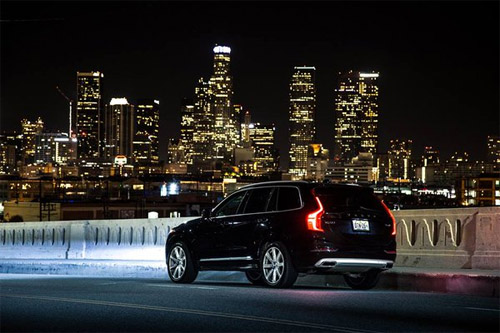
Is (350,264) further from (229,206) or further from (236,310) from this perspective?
(236,310)

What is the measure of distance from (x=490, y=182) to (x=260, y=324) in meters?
155

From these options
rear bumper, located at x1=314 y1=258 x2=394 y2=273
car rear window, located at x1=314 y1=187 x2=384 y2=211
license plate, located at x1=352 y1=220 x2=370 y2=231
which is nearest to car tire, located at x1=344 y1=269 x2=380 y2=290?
rear bumper, located at x1=314 y1=258 x2=394 y2=273

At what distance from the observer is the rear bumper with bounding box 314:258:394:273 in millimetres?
14914

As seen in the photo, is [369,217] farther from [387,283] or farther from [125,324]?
[125,324]

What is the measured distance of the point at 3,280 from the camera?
18.7 m

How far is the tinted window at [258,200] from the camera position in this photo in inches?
642

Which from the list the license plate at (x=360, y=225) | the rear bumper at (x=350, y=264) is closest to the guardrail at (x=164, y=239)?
the rear bumper at (x=350, y=264)

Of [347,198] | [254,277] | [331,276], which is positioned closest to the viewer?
[347,198]

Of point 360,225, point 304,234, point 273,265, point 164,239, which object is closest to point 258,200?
point 273,265

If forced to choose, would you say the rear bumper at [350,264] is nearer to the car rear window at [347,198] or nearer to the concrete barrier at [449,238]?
the car rear window at [347,198]

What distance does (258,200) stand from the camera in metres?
16.5

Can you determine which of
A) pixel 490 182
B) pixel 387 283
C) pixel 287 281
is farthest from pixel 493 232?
pixel 490 182

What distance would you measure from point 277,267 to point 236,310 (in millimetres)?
3564

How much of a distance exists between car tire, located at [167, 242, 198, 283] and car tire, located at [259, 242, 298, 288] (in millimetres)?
1909
